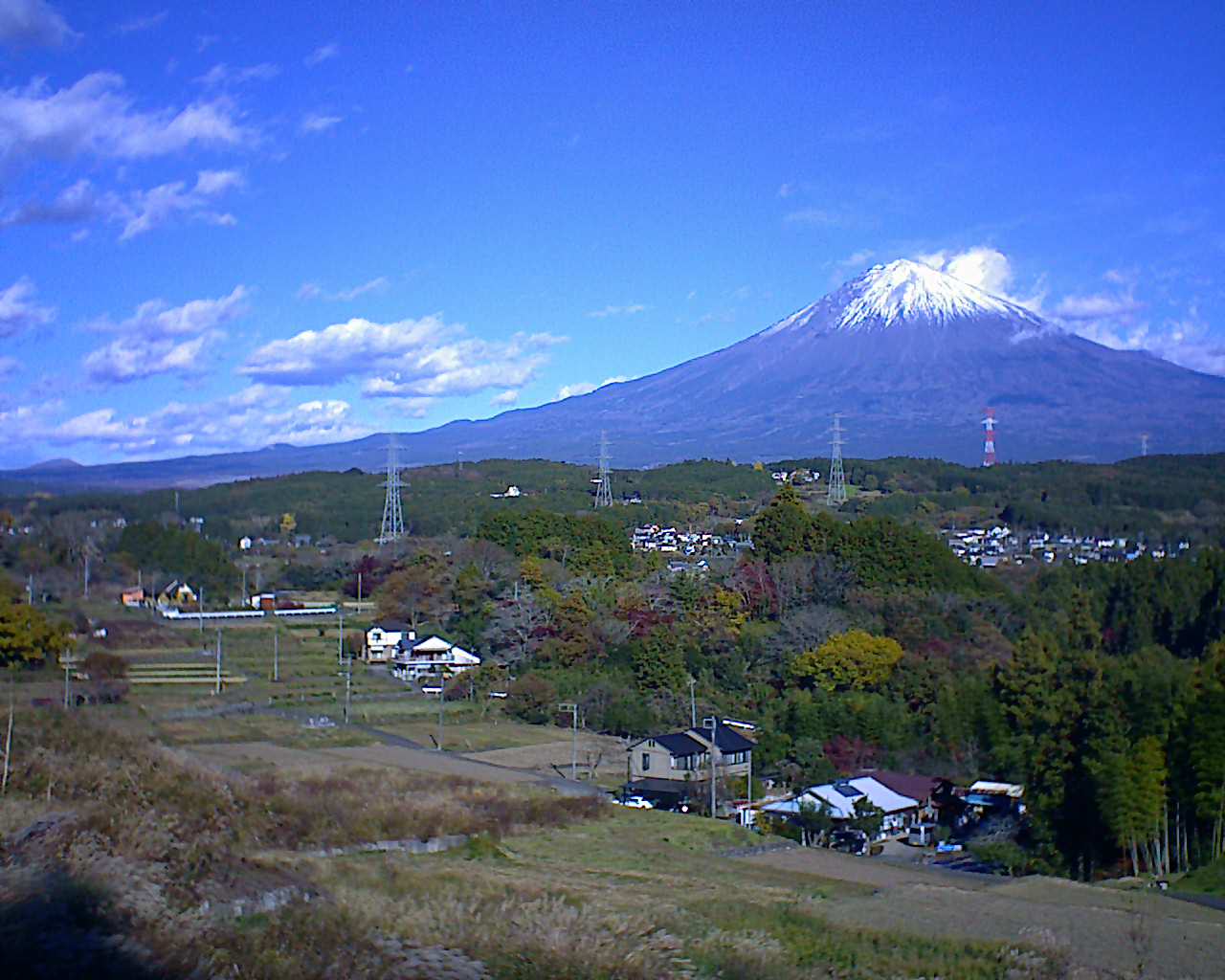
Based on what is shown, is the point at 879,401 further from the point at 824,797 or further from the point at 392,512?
the point at 824,797

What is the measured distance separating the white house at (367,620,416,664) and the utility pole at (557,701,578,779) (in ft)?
13.9

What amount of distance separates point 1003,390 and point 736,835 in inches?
1959

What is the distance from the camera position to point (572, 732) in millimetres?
17703

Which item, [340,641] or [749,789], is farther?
[340,641]

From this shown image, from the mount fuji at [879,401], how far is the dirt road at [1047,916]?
3510 centimetres

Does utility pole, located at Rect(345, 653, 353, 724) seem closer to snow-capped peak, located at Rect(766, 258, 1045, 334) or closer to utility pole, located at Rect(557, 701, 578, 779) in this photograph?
utility pole, located at Rect(557, 701, 578, 779)

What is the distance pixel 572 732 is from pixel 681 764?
329cm

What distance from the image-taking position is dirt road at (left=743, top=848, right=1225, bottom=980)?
6893 millimetres

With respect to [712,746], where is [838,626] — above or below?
above

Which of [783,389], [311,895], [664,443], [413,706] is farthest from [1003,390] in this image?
[311,895]

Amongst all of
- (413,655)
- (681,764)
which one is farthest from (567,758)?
(413,655)

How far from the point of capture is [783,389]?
198 ft

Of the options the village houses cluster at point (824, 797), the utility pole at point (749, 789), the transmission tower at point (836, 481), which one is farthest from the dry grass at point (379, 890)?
the transmission tower at point (836, 481)

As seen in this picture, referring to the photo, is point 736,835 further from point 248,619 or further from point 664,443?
point 664,443
